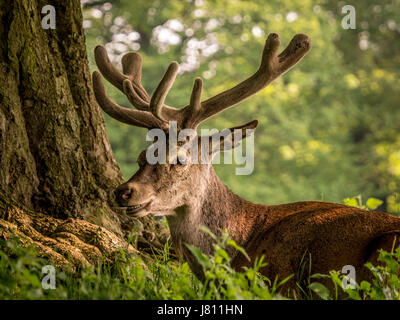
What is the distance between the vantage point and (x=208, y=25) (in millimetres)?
16031

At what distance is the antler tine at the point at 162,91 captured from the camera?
3.67 meters

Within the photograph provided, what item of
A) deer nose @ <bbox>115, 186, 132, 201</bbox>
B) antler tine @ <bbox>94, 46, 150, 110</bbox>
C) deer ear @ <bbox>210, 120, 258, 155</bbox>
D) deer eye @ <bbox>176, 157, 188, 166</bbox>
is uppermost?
antler tine @ <bbox>94, 46, 150, 110</bbox>

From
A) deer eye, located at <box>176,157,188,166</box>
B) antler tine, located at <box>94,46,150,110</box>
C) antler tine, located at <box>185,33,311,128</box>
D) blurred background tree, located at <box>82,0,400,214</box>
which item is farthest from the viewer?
blurred background tree, located at <box>82,0,400,214</box>

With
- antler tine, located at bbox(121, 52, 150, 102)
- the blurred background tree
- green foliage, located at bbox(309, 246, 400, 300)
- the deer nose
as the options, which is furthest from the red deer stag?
the blurred background tree

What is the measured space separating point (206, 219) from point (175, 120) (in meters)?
0.74

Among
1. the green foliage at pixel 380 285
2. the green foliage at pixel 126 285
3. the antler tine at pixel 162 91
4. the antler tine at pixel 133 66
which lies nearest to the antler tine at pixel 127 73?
the antler tine at pixel 133 66

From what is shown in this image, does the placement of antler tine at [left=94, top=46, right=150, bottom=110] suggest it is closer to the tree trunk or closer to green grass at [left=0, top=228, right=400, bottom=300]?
the tree trunk

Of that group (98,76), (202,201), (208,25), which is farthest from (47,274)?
(208,25)

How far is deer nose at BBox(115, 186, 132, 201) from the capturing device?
3.65 meters

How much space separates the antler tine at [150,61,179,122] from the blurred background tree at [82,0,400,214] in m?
10.1

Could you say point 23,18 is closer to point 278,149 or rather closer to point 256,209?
point 256,209

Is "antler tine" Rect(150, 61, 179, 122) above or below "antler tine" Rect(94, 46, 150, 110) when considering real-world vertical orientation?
below

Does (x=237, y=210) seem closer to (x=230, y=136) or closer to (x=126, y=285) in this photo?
(x=230, y=136)
